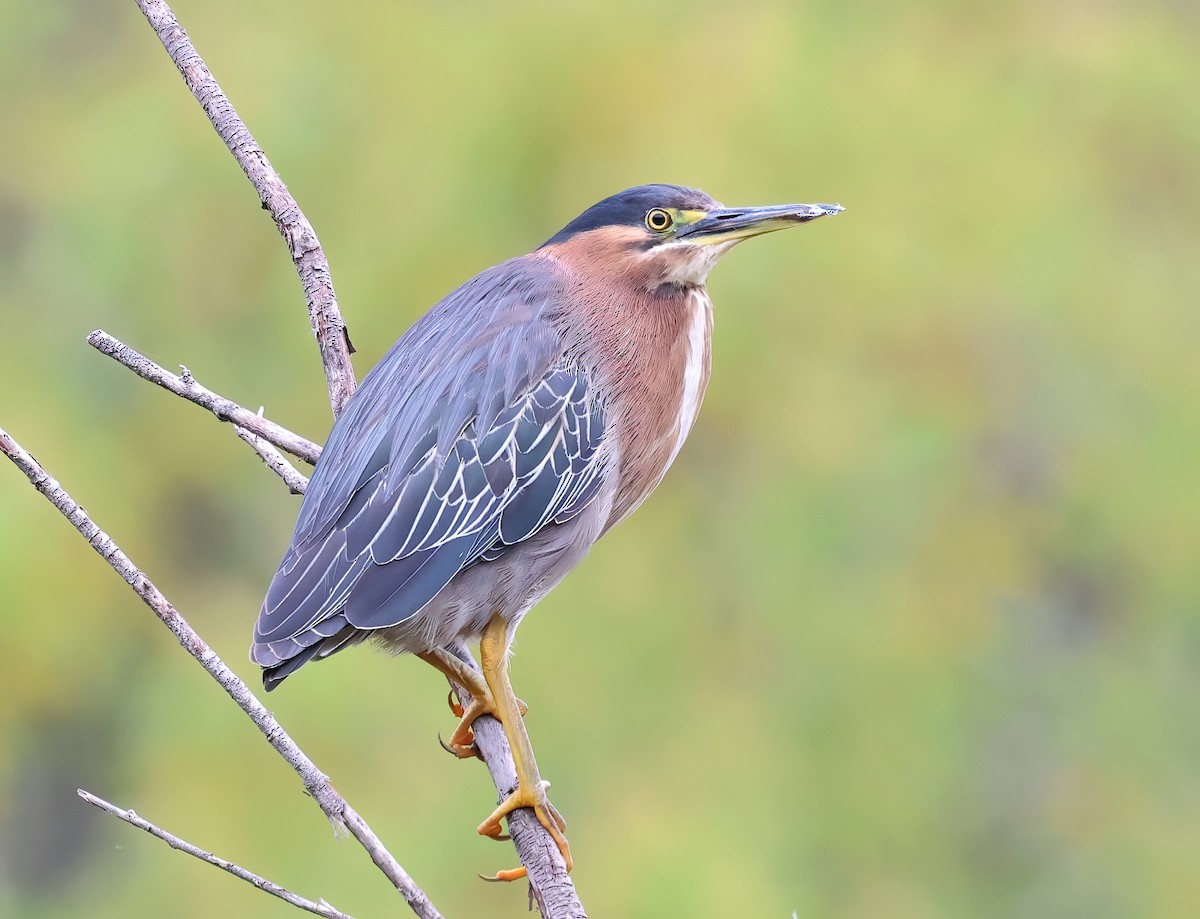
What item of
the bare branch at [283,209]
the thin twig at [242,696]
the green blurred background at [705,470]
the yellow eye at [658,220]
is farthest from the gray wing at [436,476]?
the green blurred background at [705,470]

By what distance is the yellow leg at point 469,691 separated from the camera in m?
2.10

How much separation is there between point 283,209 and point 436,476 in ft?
1.79

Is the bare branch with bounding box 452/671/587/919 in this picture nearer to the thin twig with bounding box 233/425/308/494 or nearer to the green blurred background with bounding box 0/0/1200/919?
the thin twig with bounding box 233/425/308/494

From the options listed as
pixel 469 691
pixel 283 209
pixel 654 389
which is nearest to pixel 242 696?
pixel 469 691

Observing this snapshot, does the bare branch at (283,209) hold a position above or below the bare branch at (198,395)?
above

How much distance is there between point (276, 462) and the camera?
2.21 metres

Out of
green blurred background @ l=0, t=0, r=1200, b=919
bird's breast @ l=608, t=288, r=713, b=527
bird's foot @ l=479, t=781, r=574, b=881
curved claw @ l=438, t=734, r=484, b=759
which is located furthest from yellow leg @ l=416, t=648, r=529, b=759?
green blurred background @ l=0, t=0, r=1200, b=919

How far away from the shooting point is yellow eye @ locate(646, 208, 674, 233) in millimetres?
2194

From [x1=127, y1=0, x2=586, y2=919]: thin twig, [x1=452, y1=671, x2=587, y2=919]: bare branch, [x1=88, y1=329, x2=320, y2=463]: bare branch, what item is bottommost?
[x1=452, y1=671, x2=587, y2=919]: bare branch

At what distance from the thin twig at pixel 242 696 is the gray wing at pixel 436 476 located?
0.42 metres

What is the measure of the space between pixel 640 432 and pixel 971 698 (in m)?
2.54

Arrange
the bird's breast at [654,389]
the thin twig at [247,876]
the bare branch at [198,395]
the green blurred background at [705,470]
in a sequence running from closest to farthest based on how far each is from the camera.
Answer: the thin twig at [247,876]
the bare branch at [198,395]
the bird's breast at [654,389]
the green blurred background at [705,470]

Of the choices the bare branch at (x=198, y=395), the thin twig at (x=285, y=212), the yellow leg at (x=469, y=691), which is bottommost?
the yellow leg at (x=469, y=691)

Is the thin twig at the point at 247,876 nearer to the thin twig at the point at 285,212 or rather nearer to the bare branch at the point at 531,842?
the bare branch at the point at 531,842
